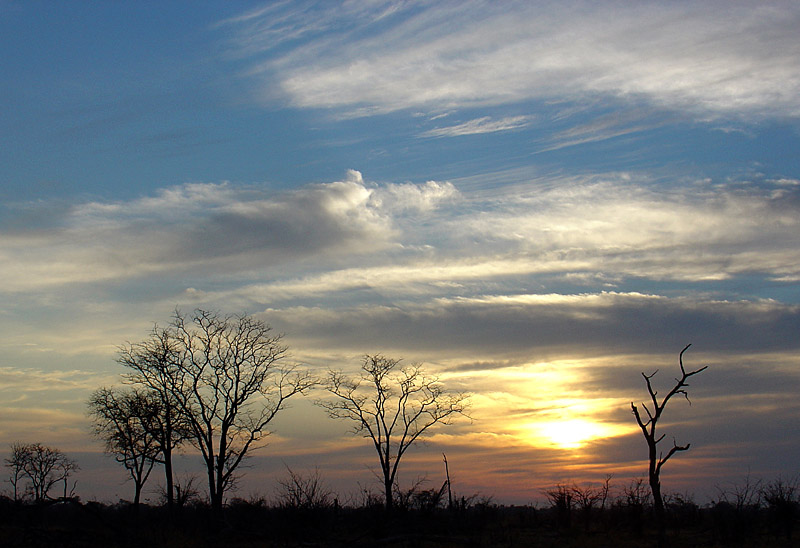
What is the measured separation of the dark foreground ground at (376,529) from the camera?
3116 centimetres

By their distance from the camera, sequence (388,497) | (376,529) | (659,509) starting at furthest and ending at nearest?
(388,497) → (376,529) → (659,509)

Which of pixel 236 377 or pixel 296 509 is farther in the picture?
pixel 236 377

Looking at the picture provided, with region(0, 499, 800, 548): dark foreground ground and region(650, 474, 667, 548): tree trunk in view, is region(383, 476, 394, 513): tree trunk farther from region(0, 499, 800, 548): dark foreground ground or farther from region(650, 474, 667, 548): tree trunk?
region(650, 474, 667, 548): tree trunk

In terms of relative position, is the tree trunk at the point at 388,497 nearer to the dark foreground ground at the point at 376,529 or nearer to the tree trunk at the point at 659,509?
the dark foreground ground at the point at 376,529

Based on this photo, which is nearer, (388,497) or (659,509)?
(659,509)

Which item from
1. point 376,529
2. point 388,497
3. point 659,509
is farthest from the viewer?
point 388,497

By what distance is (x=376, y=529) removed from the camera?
34.8 meters

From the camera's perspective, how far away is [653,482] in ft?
107

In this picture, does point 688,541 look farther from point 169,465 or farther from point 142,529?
point 169,465

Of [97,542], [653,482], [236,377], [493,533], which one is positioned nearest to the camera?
[97,542]

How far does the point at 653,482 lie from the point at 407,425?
30933 millimetres

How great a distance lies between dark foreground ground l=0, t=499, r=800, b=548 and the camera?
31156mm

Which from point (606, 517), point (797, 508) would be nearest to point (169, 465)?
point (606, 517)

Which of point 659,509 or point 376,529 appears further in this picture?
point 376,529
